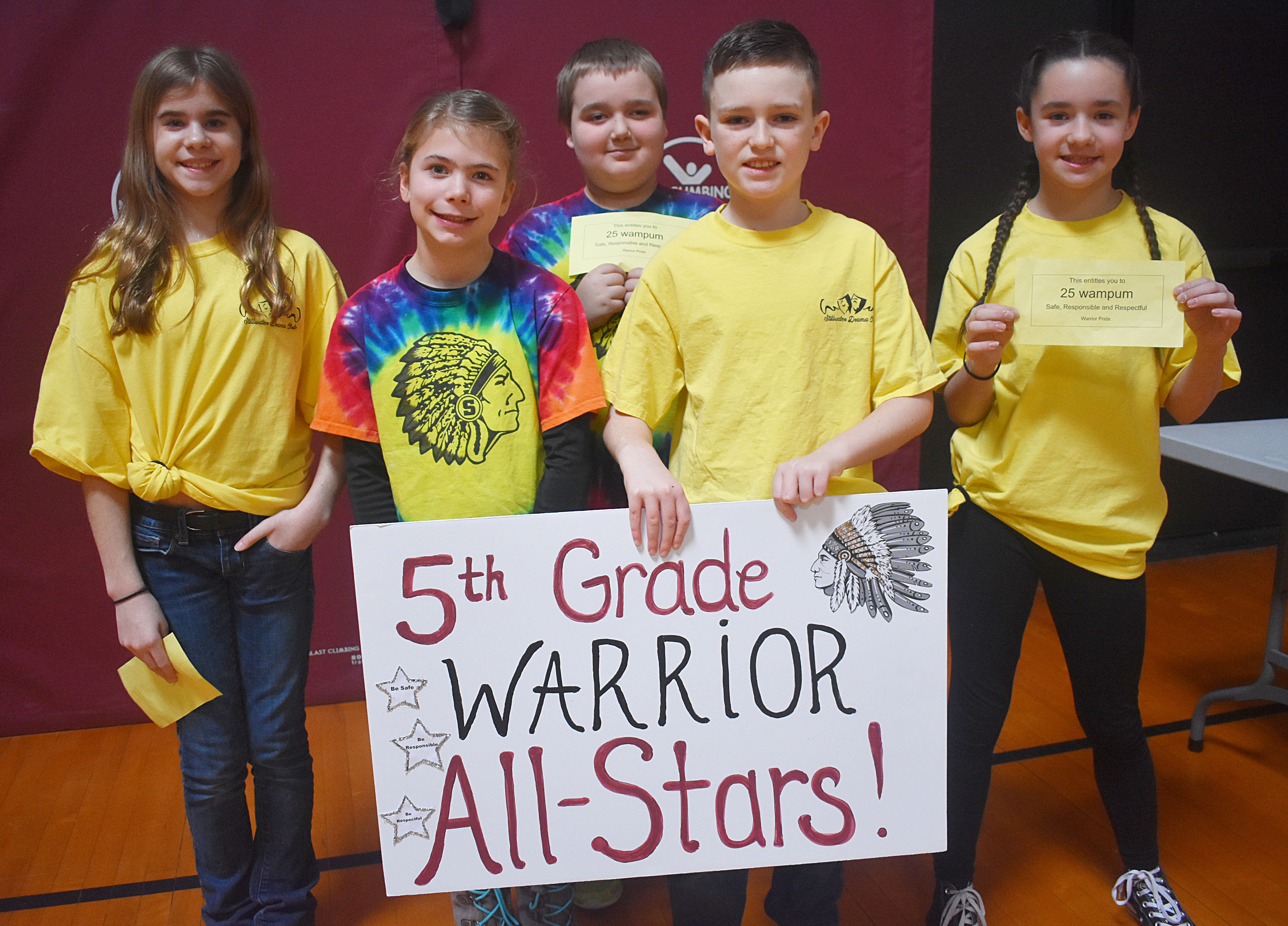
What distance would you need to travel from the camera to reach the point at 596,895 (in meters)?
1.72

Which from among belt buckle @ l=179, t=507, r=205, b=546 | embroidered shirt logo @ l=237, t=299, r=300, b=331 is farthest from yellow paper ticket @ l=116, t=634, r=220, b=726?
embroidered shirt logo @ l=237, t=299, r=300, b=331

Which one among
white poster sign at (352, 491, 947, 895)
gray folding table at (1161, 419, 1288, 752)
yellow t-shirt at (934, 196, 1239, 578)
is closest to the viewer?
white poster sign at (352, 491, 947, 895)

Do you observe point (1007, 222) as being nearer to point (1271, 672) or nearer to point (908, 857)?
point (908, 857)

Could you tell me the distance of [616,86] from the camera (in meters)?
1.47

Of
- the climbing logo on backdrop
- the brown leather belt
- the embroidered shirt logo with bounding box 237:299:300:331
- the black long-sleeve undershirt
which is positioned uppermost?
the climbing logo on backdrop

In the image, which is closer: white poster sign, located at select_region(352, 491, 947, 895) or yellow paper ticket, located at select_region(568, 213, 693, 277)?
white poster sign, located at select_region(352, 491, 947, 895)

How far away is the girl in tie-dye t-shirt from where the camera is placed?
1300 millimetres

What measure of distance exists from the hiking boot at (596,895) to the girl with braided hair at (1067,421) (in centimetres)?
61

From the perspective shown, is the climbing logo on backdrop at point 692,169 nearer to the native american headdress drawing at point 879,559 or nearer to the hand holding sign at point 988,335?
the hand holding sign at point 988,335

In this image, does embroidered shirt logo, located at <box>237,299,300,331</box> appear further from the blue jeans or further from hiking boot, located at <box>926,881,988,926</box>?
hiking boot, located at <box>926,881,988,926</box>

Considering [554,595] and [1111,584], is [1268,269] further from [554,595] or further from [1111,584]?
[554,595]

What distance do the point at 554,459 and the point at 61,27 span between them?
1678 millimetres

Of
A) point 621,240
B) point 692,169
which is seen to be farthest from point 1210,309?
point 692,169

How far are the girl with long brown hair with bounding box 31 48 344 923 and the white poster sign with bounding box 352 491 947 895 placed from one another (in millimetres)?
353
